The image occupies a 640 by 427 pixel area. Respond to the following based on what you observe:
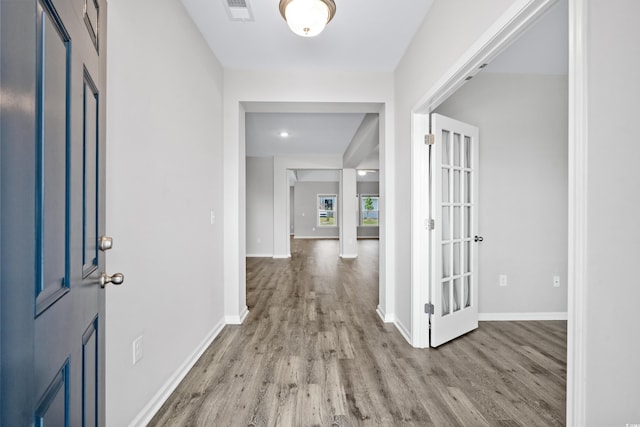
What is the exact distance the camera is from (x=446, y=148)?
2.54 m

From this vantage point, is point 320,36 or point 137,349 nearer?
point 137,349

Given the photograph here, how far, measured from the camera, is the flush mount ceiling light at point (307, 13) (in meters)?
1.71

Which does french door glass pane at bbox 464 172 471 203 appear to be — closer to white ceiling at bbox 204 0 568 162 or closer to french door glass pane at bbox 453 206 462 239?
french door glass pane at bbox 453 206 462 239

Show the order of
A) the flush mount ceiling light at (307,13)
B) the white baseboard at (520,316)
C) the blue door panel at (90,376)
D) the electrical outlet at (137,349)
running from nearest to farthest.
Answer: the blue door panel at (90,376), the electrical outlet at (137,349), the flush mount ceiling light at (307,13), the white baseboard at (520,316)

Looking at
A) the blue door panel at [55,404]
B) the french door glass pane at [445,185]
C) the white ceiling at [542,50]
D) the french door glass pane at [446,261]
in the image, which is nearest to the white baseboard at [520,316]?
the french door glass pane at [446,261]

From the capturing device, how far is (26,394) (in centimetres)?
50

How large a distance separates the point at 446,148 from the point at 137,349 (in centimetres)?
262

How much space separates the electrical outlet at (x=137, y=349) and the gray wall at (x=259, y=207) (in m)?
5.91

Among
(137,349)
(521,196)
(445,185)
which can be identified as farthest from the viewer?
(521,196)

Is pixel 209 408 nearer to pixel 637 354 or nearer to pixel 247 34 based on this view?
pixel 637 354

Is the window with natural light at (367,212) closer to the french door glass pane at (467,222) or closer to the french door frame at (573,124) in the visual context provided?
the french door glass pane at (467,222)

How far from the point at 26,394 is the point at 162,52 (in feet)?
6.04

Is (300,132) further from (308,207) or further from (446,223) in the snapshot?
(308,207)

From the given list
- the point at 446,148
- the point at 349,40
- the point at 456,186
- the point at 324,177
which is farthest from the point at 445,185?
the point at 324,177
